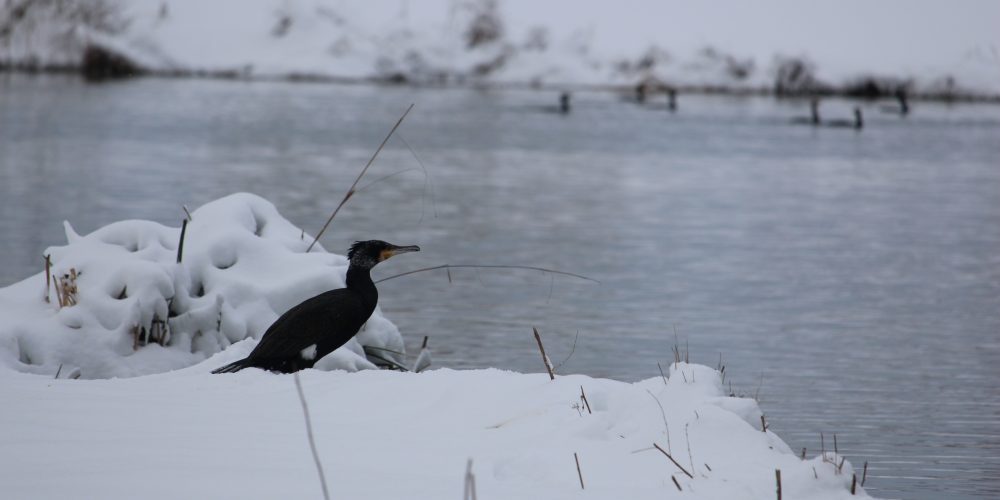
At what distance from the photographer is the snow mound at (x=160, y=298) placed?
8078mm

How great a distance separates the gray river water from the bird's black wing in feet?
4.60

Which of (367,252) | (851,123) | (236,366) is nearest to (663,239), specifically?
(367,252)

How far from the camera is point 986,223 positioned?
20969 mm

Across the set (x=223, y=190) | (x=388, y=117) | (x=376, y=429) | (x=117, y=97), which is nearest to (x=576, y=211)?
(x=223, y=190)

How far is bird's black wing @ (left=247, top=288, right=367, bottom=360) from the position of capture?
6973mm

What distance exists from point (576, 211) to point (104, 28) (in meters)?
78.2

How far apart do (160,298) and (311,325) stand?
1.79 m

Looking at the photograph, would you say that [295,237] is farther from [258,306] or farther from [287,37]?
[287,37]

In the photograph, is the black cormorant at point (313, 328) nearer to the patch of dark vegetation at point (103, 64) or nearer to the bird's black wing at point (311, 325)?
the bird's black wing at point (311, 325)

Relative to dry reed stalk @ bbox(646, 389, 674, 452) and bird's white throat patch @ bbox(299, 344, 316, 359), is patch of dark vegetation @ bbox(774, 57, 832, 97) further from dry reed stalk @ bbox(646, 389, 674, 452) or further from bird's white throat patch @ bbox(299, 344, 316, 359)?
dry reed stalk @ bbox(646, 389, 674, 452)

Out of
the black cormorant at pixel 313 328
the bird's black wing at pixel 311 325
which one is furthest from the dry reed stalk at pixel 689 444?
the bird's black wing at pixel 311 325

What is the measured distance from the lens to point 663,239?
57.8 ft

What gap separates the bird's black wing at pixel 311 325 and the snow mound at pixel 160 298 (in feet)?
1.97

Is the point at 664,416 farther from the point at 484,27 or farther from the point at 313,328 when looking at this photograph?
the point at 484,27
